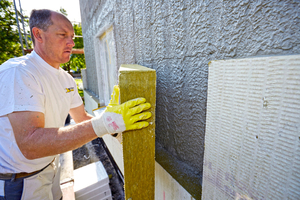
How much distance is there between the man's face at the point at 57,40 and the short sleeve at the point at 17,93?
0.50m

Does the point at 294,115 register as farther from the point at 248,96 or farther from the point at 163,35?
the point at 163,35

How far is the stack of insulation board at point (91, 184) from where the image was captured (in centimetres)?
249

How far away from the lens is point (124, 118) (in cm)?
100

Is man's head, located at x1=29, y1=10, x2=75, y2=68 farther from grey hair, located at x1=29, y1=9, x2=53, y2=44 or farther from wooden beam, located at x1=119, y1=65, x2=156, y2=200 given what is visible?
wooden beam, located at x1=119, y1=65, x2=156, y2=200

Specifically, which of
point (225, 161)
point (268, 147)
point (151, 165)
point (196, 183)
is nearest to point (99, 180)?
point (151, 165)

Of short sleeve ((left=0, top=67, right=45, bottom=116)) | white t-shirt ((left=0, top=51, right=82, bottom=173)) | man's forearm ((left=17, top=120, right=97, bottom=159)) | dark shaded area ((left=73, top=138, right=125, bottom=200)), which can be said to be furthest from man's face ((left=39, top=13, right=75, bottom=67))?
dark shaded area ((left=73, top=138, right=125, bottom=200))

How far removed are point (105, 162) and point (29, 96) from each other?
141 inches

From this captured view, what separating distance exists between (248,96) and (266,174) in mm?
300

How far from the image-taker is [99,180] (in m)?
2.62

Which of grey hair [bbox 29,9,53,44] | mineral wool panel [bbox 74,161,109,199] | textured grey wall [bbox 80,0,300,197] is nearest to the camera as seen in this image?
textured grey wall [bbox 80,0,300,197]

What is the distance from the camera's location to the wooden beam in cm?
99

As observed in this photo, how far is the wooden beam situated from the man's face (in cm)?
103

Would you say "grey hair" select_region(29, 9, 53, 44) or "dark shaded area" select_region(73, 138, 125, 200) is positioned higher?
"grey hair" select_region(29, 9, 53, 44)

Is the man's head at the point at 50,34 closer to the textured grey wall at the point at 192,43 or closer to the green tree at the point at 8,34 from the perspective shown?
the textured grey wall at the point at 192,43
